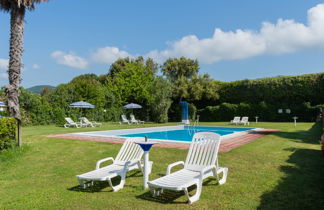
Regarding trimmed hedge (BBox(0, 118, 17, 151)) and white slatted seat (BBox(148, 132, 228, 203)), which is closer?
white slatted seat (BBox(148, 132, 228, 203))

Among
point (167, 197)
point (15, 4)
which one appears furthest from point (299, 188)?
point (15, 4)

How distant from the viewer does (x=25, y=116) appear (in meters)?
19.7

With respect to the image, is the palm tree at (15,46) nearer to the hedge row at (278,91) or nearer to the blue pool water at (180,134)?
the blue pool water at (180,134)

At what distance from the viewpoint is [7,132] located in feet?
26.2

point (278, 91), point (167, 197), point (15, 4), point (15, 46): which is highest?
point (15, 4)

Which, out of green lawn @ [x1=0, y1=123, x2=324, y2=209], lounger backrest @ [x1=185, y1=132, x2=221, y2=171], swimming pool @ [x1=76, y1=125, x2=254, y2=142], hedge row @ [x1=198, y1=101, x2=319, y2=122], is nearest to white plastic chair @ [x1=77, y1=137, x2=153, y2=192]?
green lawn @ [x1=0, y1=123, x2=324, y2=209]

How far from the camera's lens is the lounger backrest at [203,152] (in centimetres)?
487

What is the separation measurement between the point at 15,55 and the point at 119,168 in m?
9.24

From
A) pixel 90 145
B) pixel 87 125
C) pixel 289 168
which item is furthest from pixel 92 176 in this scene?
pixel 87 125

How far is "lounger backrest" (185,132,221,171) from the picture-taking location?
16.0 feet

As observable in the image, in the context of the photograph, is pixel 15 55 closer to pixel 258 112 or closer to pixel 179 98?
pixel 179 98

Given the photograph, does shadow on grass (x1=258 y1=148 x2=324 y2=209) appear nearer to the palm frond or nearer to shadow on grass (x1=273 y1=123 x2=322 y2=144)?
shadow on grass (x1=273 y1=123 x2=322 y2=144)

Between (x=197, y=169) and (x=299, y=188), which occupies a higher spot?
(x=197, y=169)

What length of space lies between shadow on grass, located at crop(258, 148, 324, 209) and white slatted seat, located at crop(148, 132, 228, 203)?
967mm
